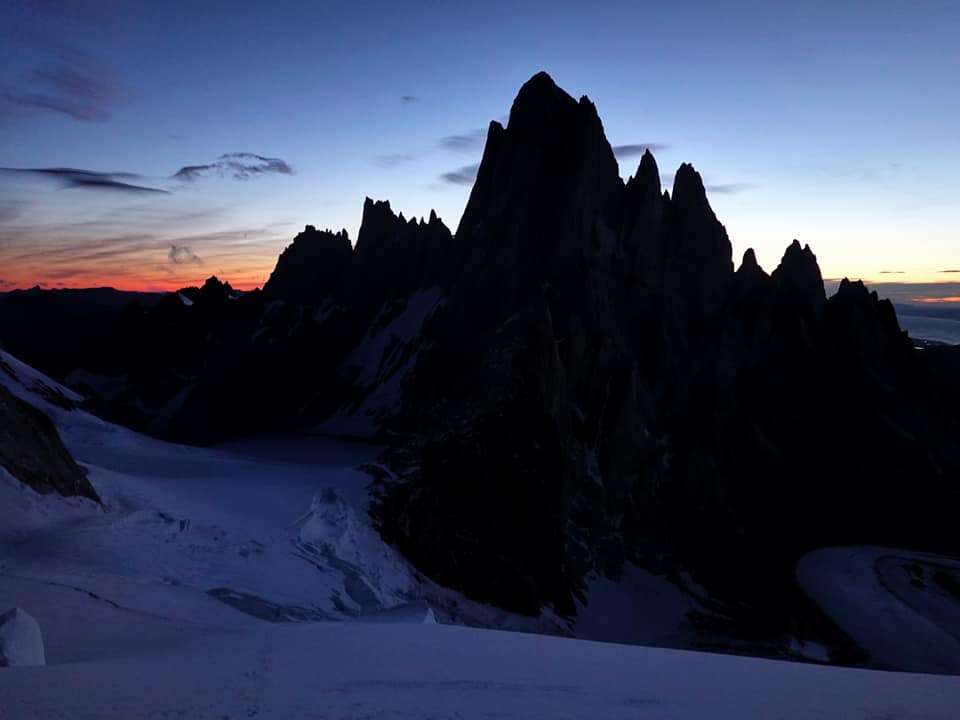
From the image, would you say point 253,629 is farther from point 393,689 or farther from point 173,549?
point 173,549

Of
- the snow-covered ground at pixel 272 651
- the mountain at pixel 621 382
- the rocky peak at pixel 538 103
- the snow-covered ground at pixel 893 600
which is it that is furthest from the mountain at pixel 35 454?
the rocky peak at pixel 538 103

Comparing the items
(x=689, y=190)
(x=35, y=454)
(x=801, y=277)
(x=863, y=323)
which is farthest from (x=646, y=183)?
(x=35, y=454)

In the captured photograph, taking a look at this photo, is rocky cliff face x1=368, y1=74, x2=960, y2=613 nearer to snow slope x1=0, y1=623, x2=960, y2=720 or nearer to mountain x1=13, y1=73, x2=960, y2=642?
mountain x1=13, y1=73, x2=960, y2=642

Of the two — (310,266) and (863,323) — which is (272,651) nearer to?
(863,323)

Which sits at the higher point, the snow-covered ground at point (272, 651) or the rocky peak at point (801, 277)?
the rocky peak at point (801, 277)

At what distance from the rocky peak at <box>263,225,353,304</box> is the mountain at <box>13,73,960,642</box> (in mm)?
7481

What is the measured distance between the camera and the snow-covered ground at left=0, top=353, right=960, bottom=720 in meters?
7.24

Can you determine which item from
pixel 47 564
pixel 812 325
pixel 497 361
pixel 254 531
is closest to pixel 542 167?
pixel 497 361

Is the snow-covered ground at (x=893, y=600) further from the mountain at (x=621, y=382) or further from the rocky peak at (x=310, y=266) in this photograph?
the rocky peak at (x=310, y=266)

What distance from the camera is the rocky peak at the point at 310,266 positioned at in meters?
84.1

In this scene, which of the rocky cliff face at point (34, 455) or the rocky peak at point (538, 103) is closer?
the rocky cliff face at point (34, 455)

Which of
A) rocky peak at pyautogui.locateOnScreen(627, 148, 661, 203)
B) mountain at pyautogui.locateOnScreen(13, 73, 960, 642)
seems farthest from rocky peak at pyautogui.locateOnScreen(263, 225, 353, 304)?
rocky peak at pyautogui.locateOnScreen(627, 148, 661, 203)

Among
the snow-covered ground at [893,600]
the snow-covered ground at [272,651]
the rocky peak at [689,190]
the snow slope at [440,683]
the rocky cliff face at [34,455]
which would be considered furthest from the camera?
the rocky peak at [689,190]

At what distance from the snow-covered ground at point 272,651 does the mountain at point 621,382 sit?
1856 centimetres
